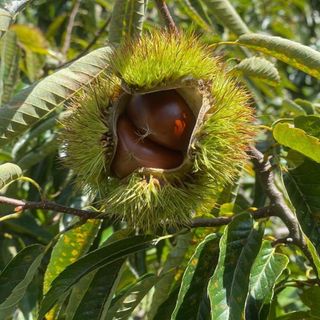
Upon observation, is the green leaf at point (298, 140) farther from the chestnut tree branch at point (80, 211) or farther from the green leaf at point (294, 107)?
the green leaf at point (294, 107)

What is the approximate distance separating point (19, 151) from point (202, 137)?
103 cm

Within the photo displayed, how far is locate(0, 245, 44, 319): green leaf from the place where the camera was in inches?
53.2

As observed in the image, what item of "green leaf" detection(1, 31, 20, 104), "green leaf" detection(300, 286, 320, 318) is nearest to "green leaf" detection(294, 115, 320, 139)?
"green leaf" detection(300, 286, 320, 318)

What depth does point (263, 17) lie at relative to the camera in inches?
139

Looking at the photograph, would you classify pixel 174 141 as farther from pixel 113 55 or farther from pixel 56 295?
pixel 56 295

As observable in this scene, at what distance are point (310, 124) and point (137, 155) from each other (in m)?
0.37

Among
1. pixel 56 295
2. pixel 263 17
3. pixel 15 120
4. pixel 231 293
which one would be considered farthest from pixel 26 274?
pixel 263 17

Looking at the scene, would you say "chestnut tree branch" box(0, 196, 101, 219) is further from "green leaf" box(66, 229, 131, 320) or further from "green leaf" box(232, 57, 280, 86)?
"green leaf" box(232, 57, 280, 86)

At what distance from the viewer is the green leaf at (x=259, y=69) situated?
1.57m

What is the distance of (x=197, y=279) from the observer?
131 cm

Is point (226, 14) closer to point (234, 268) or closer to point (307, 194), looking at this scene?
point (307, 194)

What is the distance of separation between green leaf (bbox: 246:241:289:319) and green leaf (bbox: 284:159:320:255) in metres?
0.08

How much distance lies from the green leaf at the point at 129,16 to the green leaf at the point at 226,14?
0.63 ft

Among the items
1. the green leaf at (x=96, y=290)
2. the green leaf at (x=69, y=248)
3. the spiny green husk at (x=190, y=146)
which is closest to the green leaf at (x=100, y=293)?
the green leaf at (x=96, y=290)
